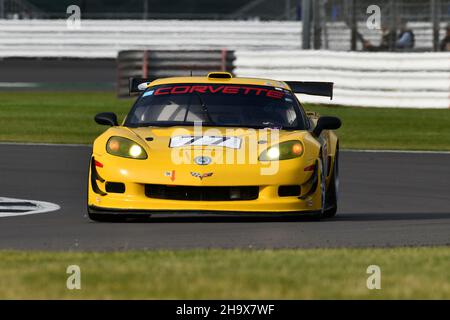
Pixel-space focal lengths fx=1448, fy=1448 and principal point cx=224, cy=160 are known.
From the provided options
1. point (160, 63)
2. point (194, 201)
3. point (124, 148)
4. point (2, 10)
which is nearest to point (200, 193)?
point (194, 201)

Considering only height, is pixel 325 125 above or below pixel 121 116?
above

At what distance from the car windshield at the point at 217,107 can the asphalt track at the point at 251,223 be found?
0.79 metres

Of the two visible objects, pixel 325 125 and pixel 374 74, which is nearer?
pixel 325 125

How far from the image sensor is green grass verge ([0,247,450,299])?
Result: 7051mm

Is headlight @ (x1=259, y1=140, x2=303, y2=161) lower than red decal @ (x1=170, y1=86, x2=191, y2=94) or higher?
lower

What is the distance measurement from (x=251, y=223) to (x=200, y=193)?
529 mm

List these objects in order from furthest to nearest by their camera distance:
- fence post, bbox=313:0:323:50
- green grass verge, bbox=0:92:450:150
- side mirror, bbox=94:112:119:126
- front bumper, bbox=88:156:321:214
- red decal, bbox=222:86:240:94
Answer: fence post, bbox=313:0:323:50 < green grass verge, bbox=0:92:450:150 < red decal, bbox=222:86:240:94 < side mirror, bbox=94:112:119:126 < front bumper, bbox=88:156:321:214

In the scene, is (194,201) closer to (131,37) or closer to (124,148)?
(124,148)

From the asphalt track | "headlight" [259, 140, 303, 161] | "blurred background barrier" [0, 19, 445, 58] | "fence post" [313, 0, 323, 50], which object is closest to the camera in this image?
the asphalt track

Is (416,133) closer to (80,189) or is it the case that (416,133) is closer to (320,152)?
(80,189)

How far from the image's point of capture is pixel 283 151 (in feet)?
35.7

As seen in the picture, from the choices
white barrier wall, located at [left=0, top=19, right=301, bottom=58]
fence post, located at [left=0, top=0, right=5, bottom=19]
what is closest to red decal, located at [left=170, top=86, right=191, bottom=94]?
white barrier wall, located at [left=0, top=19, right=301, bottom=58]

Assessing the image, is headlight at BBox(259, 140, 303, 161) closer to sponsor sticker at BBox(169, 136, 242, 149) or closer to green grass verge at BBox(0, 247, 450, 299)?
sponsor sticker at BBox(169, 136, 242, 149)

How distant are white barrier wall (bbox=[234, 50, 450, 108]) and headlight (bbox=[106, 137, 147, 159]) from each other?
1493cm
